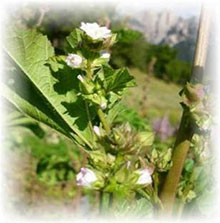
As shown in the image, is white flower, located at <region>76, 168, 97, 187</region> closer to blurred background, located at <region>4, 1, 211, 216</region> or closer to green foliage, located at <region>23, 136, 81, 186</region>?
blurred background, located at <region>4, 1, 211, 216</region>

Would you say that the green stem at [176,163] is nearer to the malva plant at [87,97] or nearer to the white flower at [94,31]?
the malva plant at [87,97]

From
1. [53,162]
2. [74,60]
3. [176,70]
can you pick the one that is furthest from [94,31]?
[176,70]

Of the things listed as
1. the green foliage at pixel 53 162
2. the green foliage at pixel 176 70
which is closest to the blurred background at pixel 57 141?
the green foliage at pixel 53 162

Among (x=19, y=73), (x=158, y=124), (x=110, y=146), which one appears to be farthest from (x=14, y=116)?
(x=110, y=146)

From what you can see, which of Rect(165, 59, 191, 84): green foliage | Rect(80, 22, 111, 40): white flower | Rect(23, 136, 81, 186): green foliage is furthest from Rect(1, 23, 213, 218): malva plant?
Rect(165, 59, 191, 84): green foliage

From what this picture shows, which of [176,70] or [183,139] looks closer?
[183,139]

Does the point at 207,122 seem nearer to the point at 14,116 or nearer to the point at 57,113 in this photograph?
the point at 57,113

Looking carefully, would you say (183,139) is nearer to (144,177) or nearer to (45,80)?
(144,177)
